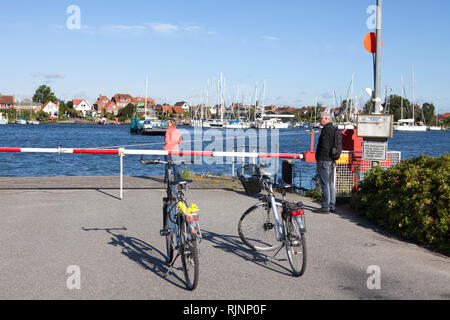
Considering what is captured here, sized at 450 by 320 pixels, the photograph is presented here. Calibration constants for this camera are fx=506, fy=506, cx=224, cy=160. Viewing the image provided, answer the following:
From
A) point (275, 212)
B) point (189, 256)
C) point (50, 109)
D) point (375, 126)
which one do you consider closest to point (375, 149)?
point (375, 126)

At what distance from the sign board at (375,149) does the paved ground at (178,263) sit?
1.39 m

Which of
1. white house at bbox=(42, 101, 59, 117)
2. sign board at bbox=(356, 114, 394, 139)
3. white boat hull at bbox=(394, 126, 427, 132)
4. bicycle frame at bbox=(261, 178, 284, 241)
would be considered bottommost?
bicycle frame at bbox=(261, 178, 284, 241)

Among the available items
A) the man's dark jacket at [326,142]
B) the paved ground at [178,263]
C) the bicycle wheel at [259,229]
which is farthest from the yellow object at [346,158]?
the bicycle wheel at [259,229]

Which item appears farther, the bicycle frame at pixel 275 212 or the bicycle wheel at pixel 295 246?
the bicycle frame at pixel 275 212

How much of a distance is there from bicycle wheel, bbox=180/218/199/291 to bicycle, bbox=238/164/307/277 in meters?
1.28

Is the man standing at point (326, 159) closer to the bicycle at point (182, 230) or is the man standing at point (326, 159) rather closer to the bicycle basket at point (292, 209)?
the bicycle basket at point (292, 209)

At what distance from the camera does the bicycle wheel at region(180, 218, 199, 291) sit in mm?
5125

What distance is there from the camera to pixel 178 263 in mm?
6293

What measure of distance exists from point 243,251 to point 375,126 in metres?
4.53

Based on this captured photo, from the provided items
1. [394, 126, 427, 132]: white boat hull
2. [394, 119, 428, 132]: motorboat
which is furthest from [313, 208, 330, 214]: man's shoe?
[394, 126, 427, 132]: white boat hull

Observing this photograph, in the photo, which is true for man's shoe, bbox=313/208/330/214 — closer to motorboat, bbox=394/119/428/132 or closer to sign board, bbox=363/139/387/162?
sign board, bbox=363/139/387/162

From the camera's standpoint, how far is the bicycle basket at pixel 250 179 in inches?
274

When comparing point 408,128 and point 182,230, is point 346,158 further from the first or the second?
point 408,128

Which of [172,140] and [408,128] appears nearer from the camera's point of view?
[172,140]
